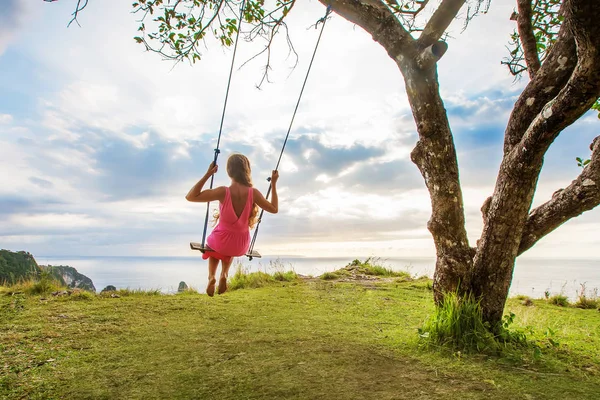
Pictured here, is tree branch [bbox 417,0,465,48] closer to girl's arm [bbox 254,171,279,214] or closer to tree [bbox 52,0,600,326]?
tree [bbox 52,0,600,326]

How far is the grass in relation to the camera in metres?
3.33

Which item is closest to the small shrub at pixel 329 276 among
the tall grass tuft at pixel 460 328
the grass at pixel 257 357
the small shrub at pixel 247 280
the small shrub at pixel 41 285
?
the small shrub at pixel 247 280

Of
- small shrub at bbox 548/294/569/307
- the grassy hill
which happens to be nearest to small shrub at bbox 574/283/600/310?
small shrub at bbox 548/294/569/307

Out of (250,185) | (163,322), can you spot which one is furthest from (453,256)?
(163,322)

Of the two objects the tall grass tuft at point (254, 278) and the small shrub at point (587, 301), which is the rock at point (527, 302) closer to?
the small shrub at point (587, 301)

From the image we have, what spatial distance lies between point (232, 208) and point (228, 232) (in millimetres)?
347

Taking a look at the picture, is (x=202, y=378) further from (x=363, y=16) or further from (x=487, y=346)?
(x=363, y=16)

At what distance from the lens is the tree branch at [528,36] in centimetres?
508

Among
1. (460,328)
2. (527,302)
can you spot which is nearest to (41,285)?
(460,328)

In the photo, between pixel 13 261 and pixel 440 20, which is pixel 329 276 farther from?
pixel 13 261

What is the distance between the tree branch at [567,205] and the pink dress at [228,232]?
3.59 metres

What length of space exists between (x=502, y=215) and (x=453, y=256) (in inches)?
27.9

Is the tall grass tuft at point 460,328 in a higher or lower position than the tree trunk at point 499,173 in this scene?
lower

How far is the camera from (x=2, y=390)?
3.36 meters
